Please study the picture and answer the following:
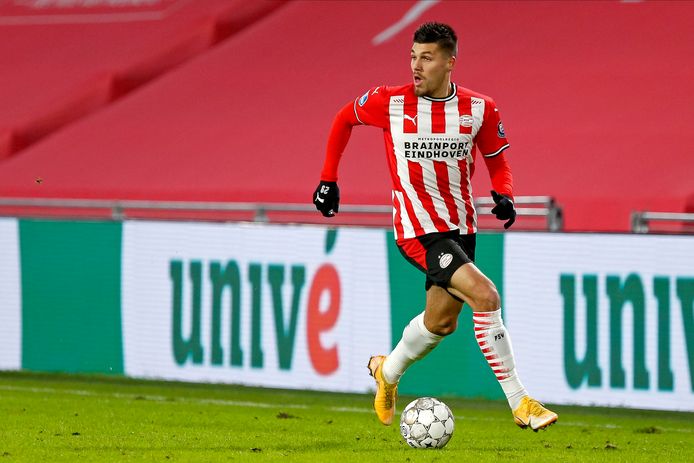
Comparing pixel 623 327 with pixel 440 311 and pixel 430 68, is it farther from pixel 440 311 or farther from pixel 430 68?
pixel 430 68

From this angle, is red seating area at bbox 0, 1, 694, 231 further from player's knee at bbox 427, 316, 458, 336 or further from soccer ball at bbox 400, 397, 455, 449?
soccer ball at bbox 400, 397, 455, 449

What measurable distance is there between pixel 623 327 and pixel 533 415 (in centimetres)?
269

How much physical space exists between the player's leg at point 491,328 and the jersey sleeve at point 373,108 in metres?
0.87

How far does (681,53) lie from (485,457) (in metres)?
8.77

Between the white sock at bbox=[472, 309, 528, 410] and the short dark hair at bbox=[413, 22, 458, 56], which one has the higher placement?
the short dark hair at bbox=[413, 22, 458, 56]

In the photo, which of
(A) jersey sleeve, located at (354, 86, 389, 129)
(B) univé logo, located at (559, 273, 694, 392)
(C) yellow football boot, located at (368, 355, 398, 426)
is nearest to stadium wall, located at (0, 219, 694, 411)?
(B) univé logo, located at (559, 273, 694, 392)

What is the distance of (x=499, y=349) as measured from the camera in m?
6.51

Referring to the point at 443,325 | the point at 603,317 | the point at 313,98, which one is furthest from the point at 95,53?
the point at 443,325

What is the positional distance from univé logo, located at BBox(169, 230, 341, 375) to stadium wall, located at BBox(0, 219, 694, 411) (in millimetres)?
10

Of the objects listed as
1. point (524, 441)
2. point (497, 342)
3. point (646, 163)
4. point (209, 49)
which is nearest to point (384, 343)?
point (524, 441)

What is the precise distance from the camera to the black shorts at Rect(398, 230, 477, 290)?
6.61 metres

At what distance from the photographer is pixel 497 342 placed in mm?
6504

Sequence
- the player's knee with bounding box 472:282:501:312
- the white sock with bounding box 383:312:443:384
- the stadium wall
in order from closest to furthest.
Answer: the player's knee with bounding box 472:282:501:312, the white sock with bounding box 383:312:443:384, the stadium wall

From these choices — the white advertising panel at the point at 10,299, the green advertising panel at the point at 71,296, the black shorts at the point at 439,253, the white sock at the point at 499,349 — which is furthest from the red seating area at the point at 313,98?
the white sock at the point at 499,349
